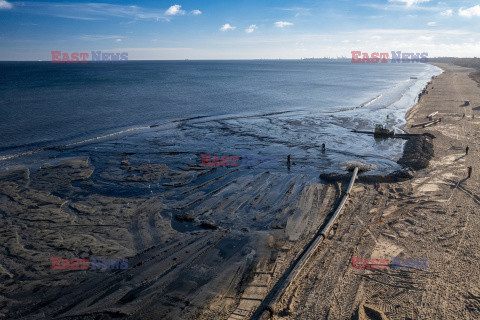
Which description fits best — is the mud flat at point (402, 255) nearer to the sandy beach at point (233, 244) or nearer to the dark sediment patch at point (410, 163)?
the sandy beach at point (233, 244)

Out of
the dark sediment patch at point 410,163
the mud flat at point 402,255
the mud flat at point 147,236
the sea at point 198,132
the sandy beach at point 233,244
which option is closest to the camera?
the mud flat at point 402,255

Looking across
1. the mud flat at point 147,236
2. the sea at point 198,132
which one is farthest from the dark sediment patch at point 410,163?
the mud flat at point 147,236

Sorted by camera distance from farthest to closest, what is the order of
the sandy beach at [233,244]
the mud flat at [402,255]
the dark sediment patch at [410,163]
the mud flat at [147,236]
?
the dark sediment patch at [410,163], the mud flat at [147,236], the sandy beach at [233,244], the mud flat at [402,255]

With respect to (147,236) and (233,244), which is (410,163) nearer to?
(233,244)

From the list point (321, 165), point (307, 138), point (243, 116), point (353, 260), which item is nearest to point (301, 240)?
point (353, 260)

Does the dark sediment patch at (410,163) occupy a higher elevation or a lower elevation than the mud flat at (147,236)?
higher

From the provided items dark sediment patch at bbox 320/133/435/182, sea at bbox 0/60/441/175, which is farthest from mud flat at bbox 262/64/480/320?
sea at bbox 0/60/441/175

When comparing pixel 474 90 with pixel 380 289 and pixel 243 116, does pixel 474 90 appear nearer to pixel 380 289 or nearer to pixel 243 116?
pixel 243 116

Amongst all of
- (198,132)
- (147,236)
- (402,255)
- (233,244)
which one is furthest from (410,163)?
(198,132)

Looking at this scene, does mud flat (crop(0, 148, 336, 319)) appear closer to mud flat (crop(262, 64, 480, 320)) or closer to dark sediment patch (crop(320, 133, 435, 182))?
mud flat (crop(262, 64, 480, 320))

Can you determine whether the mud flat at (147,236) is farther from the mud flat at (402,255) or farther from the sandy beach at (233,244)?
the mud flat at (402,255)

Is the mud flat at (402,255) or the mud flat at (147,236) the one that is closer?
the mud flat at (402,255)
